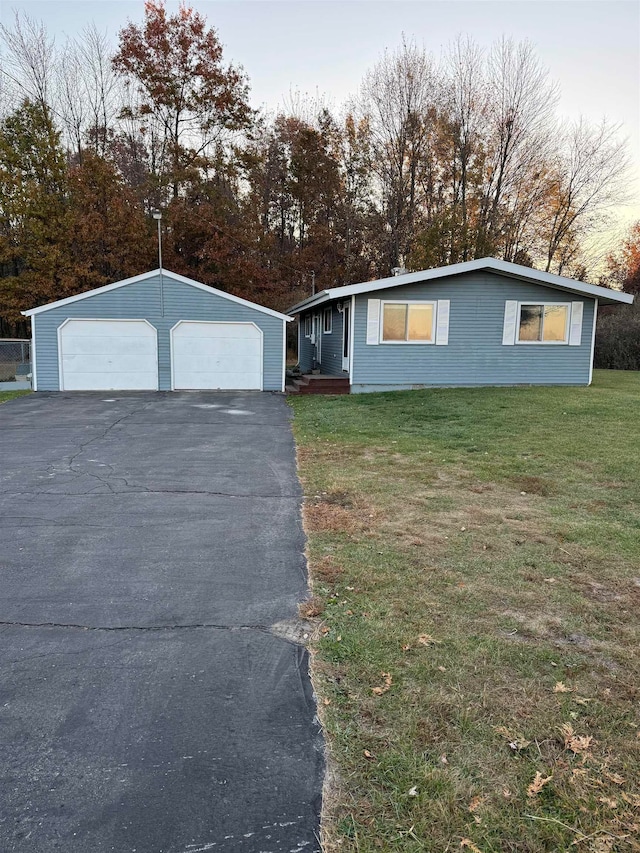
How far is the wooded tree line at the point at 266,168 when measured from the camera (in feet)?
69.4

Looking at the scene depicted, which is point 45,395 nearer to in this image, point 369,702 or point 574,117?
point 369,702

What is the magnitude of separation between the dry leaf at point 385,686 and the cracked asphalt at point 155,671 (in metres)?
0.28

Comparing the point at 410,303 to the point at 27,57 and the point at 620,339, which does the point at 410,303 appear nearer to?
the point at 620,339

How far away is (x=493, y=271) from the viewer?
1429 centimetres

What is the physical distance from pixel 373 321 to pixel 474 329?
9.23 ft

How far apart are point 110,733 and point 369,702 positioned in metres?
1.03

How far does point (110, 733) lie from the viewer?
213 centimetres

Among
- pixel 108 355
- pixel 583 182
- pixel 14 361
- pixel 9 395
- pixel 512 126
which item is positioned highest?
pixel 512 126

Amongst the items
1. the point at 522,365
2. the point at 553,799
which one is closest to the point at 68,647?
the point at 553,799

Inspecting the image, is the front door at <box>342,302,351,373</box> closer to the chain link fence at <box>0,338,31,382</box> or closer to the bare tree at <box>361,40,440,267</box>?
the chain link fence at <box>0,338,31,382</box>

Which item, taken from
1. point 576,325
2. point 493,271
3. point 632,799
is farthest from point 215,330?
point 632,799

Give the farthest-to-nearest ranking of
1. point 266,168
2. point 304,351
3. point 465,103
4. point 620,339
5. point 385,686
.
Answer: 1. point 266,168
2. point 465,103
3. point 304,351
4. point 620,339
5. point 385,686

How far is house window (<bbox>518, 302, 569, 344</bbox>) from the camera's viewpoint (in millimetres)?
14906

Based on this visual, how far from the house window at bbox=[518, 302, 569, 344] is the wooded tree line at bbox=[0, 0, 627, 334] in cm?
1001
